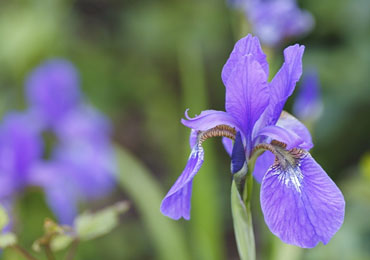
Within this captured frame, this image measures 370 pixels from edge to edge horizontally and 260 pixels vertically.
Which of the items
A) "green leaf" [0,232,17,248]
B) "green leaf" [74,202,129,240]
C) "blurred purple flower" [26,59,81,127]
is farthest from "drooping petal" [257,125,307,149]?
"blurred purple flower" [26,59,81,127]

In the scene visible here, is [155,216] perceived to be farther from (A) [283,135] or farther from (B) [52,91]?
(A) [283,135]

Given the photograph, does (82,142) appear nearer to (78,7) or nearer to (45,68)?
(45,68)

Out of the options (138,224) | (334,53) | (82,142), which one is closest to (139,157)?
(138,224)

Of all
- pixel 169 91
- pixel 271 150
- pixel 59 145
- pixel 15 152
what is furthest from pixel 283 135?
pixel 169 91

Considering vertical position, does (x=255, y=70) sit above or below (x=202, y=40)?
above

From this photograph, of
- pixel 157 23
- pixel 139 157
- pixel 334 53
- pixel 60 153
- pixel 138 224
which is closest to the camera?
pixel 60 153

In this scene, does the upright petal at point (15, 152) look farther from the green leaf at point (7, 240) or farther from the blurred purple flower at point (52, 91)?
the green leaf at point (7, 240)

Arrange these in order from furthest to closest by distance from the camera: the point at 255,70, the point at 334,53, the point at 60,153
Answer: the point at 334,53, the point at 60,153, the point at 255,70
